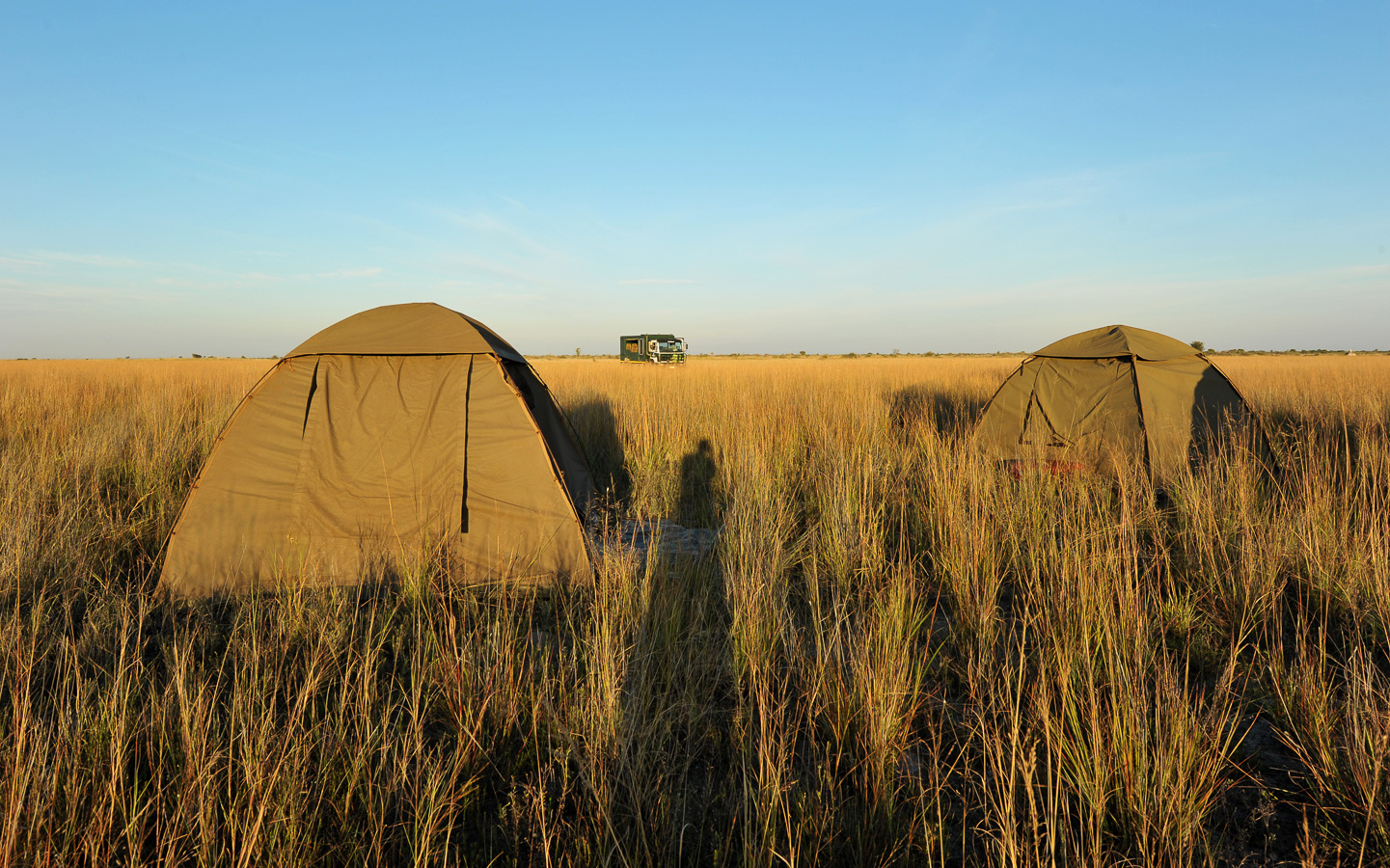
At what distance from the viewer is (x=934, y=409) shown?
1106cm

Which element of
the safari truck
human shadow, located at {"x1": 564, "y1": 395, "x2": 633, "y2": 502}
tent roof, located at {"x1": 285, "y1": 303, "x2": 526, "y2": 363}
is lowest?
human shadow, located at {"x1": 564, "y1": 395, "x2": 633, "y2": 502}

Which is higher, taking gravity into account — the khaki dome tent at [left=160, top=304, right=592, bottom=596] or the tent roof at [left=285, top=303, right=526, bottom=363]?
the tent roof at [left=285, top=303, right=526, bottom=363]

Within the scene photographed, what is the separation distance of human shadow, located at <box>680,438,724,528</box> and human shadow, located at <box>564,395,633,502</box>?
0.67 metres

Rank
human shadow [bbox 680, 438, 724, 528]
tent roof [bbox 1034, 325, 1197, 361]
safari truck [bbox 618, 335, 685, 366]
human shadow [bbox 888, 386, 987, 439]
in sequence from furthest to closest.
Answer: safari truck [bbox 618, 335, 685, 366]
human shadow [bbox 888, 386, 987, 439]
tent roof [bbox 1034, 325, 1197, 361]
human shadow [bbox 680, 438, 724, 528]

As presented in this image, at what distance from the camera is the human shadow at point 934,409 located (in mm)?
8992

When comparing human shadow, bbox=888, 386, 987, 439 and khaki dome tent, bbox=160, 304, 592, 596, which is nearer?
khaki dome tent, bbox=160, 304, 592, 596

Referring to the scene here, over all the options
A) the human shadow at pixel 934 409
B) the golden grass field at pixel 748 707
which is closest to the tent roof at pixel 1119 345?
the human shadow at pixel 934 409

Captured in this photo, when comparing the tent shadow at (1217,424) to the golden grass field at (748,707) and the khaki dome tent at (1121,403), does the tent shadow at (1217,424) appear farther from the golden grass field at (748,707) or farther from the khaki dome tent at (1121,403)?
the golden grass field at (748,707)

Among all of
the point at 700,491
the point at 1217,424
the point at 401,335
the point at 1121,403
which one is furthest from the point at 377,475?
the point at 1217,424

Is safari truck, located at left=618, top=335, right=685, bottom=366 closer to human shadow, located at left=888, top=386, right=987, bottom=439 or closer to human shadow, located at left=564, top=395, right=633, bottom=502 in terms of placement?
human shadow, located at left=888, top=386, right=987, bottom=439

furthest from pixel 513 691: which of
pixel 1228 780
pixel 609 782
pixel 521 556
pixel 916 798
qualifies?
pixel 1228 780

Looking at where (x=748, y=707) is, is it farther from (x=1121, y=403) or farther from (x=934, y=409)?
(x=934, y=409)

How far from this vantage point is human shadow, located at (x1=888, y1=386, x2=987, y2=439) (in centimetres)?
899

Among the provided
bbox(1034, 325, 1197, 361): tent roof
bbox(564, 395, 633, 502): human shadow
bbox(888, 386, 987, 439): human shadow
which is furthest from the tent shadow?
bbox(564, 395, 633, 502): human shadow
